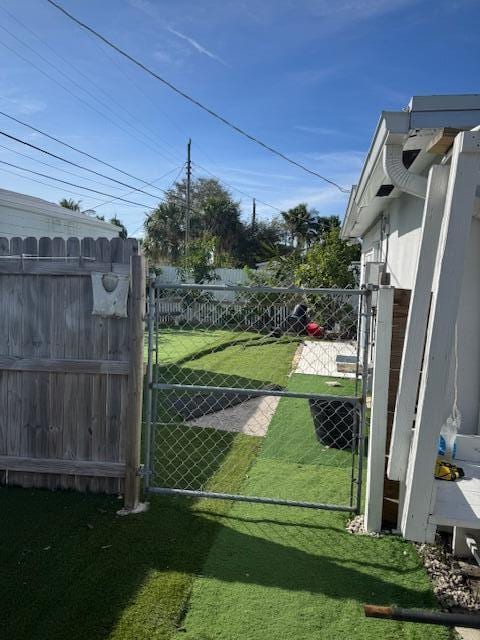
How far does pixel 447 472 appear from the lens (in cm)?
218

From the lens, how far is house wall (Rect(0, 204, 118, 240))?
9.99 metres

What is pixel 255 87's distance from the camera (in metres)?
15.1

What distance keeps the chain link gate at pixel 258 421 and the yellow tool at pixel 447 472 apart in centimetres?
111

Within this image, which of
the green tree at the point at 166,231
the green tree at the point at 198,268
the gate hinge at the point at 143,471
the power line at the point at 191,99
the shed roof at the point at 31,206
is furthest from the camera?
the green tree at the point at 166,231

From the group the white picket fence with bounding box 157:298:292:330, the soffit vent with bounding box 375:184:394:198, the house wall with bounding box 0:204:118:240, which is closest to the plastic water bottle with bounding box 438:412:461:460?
the soffit vent with bounding box 375:184:394:198

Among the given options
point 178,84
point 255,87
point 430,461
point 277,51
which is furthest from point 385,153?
point 255,87

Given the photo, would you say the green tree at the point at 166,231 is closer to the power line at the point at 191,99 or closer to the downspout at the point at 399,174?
the power line at the point at 191,99

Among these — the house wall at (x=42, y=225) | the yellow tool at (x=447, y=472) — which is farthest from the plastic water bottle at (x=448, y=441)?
the house wall at (x=42, y=225)

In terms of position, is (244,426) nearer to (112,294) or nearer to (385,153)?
(112,294)

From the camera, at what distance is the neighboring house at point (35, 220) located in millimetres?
9961

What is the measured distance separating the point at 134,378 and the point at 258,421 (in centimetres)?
274

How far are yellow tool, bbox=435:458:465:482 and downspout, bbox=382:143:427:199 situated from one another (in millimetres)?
1683

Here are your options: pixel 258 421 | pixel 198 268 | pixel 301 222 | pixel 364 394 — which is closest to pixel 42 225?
pixel 258 421

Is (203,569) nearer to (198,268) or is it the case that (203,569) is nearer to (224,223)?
(198,268)
